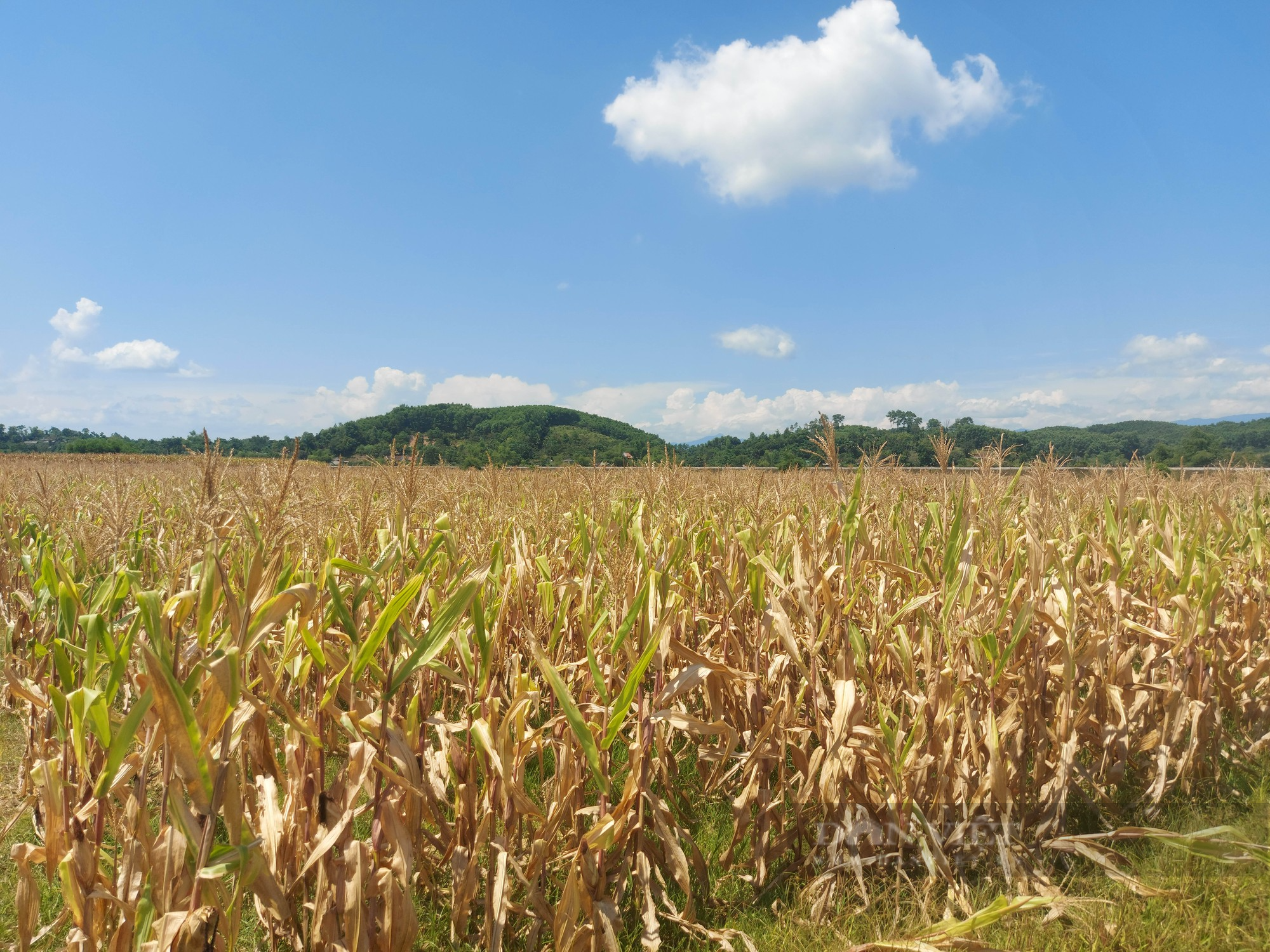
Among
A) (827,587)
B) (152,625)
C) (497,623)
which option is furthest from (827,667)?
(152,625)

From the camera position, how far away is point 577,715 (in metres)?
1.68

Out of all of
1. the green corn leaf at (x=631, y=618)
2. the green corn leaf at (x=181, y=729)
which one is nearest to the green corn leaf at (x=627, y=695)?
the green corn leaf at (x=631, y=618)

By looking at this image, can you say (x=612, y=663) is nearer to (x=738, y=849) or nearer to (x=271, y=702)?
(x=738, y=849)

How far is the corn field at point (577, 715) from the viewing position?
160 cm

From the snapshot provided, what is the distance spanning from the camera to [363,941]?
1.64m

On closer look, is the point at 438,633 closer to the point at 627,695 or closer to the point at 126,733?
the point at 627,695

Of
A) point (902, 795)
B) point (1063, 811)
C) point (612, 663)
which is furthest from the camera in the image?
point (1063, 811)

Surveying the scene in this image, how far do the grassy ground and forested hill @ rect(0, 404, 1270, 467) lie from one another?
190 cm

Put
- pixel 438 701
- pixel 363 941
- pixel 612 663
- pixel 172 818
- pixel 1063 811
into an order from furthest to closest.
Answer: pixel 438 701 → pixel 1063 811 → pixel 612 663 → pixel 363 941 → pixel 172 818

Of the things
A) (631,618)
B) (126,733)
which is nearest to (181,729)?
(126,733)

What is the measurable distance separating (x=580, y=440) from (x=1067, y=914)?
189 feet

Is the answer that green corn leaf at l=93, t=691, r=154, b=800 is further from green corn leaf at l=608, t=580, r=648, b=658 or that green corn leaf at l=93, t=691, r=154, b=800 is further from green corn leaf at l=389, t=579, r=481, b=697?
green corn leaf at l=608, t=580, r=648, b=658

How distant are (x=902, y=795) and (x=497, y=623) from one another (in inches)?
68.7

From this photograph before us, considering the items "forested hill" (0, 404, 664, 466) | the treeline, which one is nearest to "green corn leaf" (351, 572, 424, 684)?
the treeline
